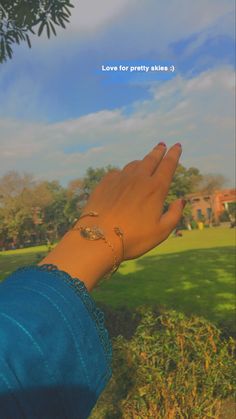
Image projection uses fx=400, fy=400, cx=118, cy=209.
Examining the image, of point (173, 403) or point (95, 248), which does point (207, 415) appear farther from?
point (95, 248)

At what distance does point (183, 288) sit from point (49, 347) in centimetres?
932

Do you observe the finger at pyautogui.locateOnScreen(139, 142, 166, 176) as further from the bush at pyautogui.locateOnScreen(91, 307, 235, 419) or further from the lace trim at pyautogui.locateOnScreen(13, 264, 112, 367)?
the bush at pyautogui.locateOnScreen(91, 307, 235, 419)

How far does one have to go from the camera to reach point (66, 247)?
37.3 inches

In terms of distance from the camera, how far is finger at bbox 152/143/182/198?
1043 millimetres

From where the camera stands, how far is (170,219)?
1.10 meters

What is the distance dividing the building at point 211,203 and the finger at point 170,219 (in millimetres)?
52920

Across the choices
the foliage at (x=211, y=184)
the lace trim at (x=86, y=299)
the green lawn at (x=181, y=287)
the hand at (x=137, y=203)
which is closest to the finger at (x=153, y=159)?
the hand at (x=137, y=203)

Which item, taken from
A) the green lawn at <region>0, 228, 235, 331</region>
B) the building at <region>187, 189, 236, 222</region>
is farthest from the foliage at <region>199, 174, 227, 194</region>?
the green lawn at <region>0, 228, 235, 331</region>

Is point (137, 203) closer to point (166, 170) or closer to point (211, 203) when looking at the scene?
point (166, 170)

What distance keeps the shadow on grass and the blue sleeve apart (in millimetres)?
4326

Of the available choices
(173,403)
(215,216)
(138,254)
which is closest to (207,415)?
(173,403)

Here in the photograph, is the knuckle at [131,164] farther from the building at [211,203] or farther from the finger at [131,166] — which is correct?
the building at [211,203]

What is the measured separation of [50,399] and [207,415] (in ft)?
9.03

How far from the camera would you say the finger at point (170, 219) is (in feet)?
→ 3.52
